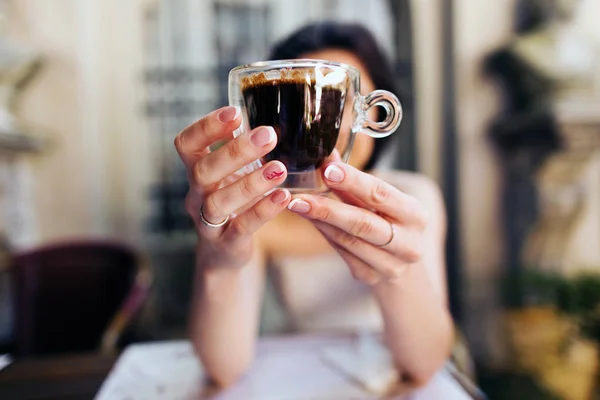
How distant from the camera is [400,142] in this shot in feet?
6.43

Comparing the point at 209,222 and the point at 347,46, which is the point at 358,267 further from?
the point at 347,46

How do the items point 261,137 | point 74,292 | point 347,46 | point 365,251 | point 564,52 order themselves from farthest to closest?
point 564,52 → point 74,292 → point 347,46 → point 365,251 → point 261,137

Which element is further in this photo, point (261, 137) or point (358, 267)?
point (358, 267)

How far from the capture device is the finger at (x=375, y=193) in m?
0.41

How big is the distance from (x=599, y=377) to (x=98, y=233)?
2128 millimetres

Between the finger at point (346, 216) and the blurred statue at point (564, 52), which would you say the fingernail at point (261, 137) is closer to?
the finger at point (346, 216)

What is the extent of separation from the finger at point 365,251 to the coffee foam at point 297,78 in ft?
0.47

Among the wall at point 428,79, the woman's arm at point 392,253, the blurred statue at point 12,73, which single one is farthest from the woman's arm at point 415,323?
the blurred statue at point 12,73

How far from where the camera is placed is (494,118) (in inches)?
79.3

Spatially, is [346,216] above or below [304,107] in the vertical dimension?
below

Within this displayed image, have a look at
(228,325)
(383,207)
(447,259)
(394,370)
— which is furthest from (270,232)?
(447,259)

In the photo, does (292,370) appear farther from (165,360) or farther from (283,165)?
(283,165)

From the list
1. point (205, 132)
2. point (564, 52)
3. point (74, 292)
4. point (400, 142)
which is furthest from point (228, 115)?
point (564, 52)

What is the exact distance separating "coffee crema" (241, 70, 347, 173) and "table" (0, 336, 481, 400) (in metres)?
0.36
